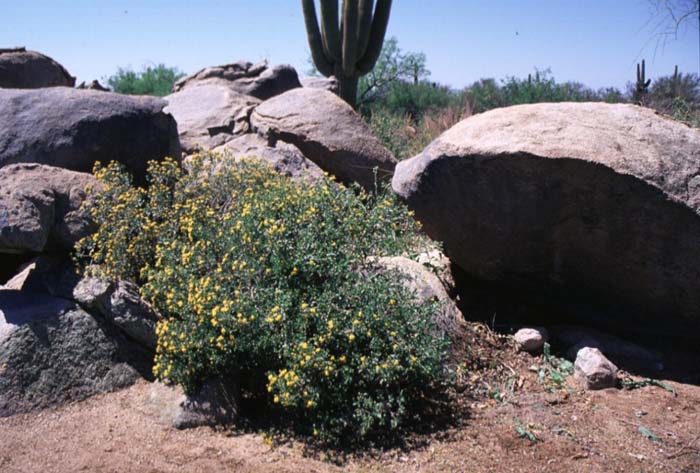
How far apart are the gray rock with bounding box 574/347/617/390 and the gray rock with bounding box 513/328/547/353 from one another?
1.19 ft

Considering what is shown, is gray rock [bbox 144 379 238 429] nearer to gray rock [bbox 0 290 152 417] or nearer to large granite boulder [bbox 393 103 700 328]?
gray rock [bbox 0 290 152 417]

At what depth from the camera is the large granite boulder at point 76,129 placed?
573 cm

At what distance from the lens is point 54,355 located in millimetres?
4711

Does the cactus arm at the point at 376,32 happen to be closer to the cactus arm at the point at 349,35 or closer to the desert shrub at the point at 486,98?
the cactus arm at the point at 349,35

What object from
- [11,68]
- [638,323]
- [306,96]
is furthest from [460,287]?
[11,68]

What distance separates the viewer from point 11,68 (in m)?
9.43

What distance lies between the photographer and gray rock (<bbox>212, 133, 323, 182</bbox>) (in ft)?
24.5

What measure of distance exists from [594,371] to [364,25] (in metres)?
10.9

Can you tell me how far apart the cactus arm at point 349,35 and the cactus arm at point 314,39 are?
0.58 m

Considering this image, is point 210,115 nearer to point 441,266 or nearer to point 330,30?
point 441,266

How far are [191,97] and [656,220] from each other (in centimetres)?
722

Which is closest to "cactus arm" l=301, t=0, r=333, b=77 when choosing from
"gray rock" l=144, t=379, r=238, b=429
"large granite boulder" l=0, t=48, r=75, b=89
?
"large granite boulder" l=0, t=48, r=75, b=89

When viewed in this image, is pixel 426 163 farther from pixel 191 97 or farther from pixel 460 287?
pixel 191 97

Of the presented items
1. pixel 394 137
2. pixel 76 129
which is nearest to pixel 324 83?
pixel 394 137
